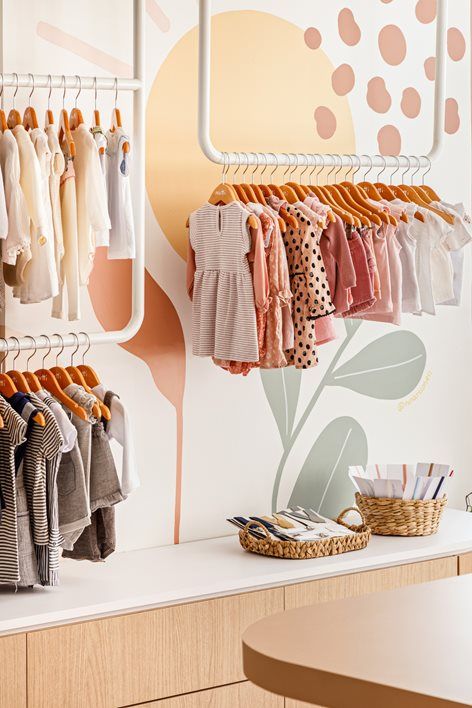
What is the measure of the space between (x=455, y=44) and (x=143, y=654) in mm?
2507

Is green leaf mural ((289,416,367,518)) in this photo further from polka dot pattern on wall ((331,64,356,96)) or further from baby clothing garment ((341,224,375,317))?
polka dot pattern on wall ((331,64,356,96))

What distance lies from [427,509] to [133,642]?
1.17m

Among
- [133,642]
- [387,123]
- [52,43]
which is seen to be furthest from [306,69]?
[133,642]

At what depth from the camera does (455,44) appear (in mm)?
3979

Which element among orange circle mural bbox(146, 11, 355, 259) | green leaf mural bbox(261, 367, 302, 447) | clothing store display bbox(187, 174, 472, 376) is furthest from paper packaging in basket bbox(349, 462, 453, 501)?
orange circle mural bbox(146, 11, 355, 259)

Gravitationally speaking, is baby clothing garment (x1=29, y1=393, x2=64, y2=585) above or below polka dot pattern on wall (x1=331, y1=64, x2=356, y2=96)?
below

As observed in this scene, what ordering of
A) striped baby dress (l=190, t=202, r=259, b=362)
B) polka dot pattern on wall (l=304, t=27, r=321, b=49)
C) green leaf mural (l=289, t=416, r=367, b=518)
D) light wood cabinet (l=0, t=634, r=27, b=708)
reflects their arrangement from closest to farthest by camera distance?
light wood cabinet (l=0, t=634, r=27, b=708)
striped baby dress (l=190, t=202, r=259, b=362)
polka dot pattern on wall (l=304, t=27, r=321, b=49)
green leaf mural (l=289, t=416, r=367, b=518)

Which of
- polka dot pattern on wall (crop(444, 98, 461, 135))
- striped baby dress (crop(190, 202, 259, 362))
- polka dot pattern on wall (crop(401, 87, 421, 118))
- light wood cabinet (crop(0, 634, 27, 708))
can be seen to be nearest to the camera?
light wood cabinet (crop(0, 634, 27, 708))

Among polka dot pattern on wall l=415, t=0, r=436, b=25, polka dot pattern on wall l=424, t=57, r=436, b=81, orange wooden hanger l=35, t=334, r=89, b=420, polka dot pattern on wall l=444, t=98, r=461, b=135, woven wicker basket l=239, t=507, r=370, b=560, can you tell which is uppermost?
polka dot pattern on wall l=415, t=0, r=436, b=25

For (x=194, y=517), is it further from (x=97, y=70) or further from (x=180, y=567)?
(x=97, y=70)

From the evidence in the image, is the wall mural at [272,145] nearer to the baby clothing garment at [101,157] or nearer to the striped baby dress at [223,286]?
the striped baby dress at [223,286]

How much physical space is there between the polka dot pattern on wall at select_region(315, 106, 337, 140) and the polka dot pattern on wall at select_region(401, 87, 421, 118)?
33cm

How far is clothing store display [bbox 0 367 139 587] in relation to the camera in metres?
2.62

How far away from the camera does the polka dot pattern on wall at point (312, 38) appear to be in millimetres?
3590
